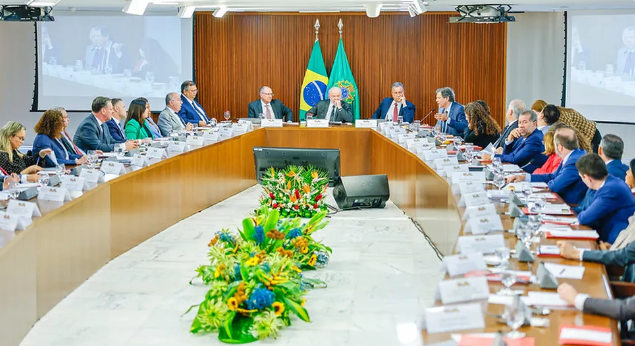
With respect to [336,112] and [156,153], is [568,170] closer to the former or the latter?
[156,153]

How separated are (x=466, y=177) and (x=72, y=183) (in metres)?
2.57

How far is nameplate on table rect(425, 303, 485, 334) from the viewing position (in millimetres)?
2861

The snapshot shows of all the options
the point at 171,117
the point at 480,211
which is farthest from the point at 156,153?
the point at 480,211

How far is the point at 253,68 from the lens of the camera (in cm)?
1332

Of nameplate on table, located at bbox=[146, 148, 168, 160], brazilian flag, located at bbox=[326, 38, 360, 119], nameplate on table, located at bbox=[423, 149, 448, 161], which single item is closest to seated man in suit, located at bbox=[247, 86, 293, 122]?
brazilian flag, located at bbox=[326, 38, 360, 119]

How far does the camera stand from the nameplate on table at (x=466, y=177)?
6188 millimetres

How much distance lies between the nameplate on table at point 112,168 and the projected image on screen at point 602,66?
7.84 metres

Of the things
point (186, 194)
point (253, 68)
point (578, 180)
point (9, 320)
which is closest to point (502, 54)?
point (253, 68)

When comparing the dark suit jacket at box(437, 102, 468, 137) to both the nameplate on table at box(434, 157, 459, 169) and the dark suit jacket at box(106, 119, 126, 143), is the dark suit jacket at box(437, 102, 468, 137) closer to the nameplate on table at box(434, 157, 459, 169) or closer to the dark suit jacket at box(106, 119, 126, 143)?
the nameplate on table at box(434, 157, 459, 169)

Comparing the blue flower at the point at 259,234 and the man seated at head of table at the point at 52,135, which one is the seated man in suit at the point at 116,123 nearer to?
the man seated at head of table at the point at 52,135

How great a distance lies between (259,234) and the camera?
5.49 meters

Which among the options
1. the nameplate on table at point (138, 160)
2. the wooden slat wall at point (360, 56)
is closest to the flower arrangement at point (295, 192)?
the nameplate on table at point (138, 160)

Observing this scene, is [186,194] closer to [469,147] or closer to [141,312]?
[469,147]

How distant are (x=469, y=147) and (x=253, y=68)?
221 inches
